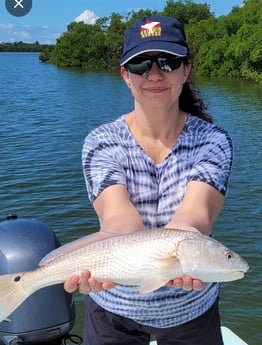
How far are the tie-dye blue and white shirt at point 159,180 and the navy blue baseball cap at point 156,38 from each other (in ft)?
1.28

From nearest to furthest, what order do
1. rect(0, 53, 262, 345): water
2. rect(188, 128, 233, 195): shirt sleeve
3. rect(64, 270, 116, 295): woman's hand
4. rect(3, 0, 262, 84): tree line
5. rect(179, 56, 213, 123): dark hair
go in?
rect(64, 270, 116, 295): woman's hand
rect(188, 128, 233, 195): shirt sleeve
rect(179, 56, 213, 123): dark hair
rect(0, 53, 262, 345): water
rect(3, 0, 262, 84): tree line

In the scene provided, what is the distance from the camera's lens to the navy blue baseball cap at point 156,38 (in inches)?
97.3

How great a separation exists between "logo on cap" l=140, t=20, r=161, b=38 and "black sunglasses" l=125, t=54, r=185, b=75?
10 centimetres

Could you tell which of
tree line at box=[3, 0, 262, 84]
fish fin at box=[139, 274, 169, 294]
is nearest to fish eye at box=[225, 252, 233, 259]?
fish fin at box=[139, 274, 169, 294]

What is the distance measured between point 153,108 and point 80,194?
8863 millimetres

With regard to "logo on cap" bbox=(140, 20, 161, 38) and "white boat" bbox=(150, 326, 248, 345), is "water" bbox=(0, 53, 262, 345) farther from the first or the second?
"white boat" bbox=(150, 326, 248, 345)

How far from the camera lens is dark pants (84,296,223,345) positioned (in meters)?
2.51

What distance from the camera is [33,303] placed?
3432mm

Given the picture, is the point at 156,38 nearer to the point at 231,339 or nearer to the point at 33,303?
the point at 33,303

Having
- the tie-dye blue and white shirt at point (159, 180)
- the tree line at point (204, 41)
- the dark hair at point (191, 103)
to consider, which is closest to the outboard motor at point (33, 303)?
the tie-dye blue and white shirt at point (159, 180)

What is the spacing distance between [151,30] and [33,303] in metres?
1.91

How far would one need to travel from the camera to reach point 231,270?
221 cm

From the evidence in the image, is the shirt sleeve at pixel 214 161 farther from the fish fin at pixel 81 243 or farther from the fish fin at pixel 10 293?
the fish fin at pixel 10 293

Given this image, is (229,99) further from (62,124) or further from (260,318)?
(260,318)
